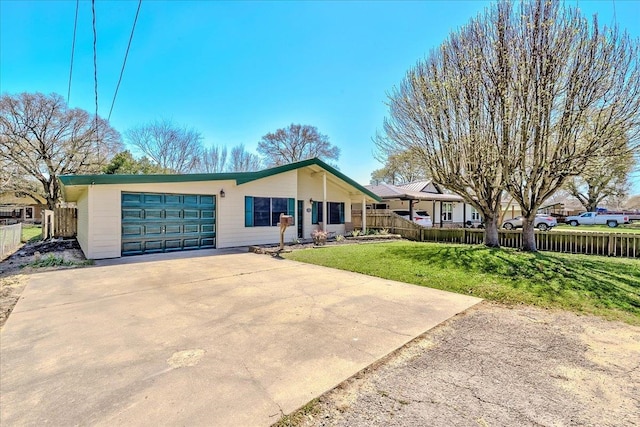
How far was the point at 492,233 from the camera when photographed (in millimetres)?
10977

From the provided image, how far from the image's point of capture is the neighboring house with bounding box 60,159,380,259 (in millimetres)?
8914

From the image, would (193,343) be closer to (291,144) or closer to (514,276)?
(514,276)

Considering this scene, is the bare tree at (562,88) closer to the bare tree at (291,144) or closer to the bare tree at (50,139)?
the bare tree at (50,139)

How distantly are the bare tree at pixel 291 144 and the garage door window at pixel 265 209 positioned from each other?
2111 cm

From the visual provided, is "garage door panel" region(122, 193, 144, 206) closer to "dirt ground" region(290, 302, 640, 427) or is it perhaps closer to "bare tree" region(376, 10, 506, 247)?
"bare tree" region(376, 10, 506, 247)

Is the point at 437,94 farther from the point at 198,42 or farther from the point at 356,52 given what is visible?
the point at 198,42

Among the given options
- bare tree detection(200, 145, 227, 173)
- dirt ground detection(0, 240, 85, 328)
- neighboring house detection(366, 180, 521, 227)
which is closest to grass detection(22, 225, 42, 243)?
dirt ground detection(0, 240, 85, 328)

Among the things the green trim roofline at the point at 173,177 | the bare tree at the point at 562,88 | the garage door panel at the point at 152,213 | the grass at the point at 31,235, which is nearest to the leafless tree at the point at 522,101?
the bare tree at the point at 562,88

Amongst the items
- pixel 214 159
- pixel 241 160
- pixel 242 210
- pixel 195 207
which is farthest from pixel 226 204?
pixel 241 160

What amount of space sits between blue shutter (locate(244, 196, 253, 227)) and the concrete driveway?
5.78 m

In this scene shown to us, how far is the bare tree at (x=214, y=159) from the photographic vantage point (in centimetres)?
3231

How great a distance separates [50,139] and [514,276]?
30.3 m

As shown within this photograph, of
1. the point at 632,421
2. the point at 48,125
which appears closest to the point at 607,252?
the point at 632,421

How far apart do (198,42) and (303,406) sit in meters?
10.9
